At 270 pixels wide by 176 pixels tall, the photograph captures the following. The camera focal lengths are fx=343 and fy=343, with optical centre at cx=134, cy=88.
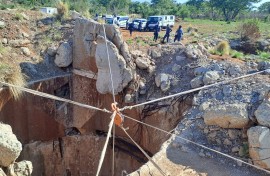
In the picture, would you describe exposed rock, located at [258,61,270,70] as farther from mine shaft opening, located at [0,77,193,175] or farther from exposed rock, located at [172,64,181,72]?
mine shaft opening, located at [0,77,193,175]

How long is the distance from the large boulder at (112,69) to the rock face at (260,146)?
5398 millimetres

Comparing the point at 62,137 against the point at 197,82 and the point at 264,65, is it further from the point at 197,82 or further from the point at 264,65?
the point at 264,65

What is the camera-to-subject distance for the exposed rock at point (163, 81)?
11895mm

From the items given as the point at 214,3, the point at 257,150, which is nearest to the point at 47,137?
the point at 257,150

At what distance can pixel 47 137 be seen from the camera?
1407cm

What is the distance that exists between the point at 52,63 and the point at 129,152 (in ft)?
16.3

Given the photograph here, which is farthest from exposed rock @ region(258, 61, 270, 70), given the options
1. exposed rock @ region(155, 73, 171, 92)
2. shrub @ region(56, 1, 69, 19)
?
shrub @ region(56, 1, 69, 19)

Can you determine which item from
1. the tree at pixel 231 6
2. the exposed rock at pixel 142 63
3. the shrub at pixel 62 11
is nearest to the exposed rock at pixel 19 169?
the exposed rock at pixel 142 63

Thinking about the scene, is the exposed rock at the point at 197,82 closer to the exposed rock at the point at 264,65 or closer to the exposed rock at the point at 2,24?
the exposed rock at the point at 264,65

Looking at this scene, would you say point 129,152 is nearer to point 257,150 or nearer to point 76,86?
point 76,86

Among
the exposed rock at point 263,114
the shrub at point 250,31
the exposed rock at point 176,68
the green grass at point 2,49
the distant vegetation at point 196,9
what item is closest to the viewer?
the exposed rock at point 263,114

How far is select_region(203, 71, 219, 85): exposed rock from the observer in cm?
1090

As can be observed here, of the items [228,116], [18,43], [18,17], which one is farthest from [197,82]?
[18,17]

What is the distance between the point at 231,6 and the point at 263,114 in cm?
3633
